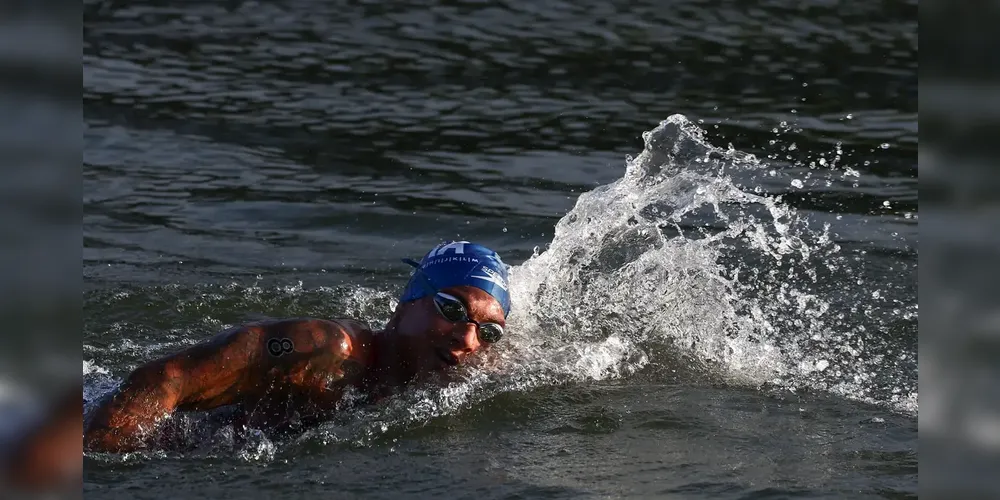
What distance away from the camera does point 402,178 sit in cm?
1065

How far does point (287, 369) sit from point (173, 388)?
519 millimetres

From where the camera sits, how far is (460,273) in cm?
565

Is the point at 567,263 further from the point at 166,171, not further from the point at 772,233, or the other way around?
the point at 166,171

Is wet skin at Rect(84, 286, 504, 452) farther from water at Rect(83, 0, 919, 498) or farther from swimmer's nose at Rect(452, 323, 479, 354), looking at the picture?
water at Rect(83, 0, 919, 498)

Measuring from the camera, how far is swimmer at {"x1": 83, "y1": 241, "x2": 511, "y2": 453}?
485 cm

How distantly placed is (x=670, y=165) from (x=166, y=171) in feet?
15.9

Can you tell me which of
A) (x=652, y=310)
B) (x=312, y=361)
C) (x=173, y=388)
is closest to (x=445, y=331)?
(x=312, y=361)

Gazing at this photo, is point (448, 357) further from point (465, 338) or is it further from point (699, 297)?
point (699, 297)

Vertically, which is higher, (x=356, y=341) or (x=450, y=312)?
(x=450, y=312)

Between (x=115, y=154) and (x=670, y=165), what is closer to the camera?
(x=670, y=165)
